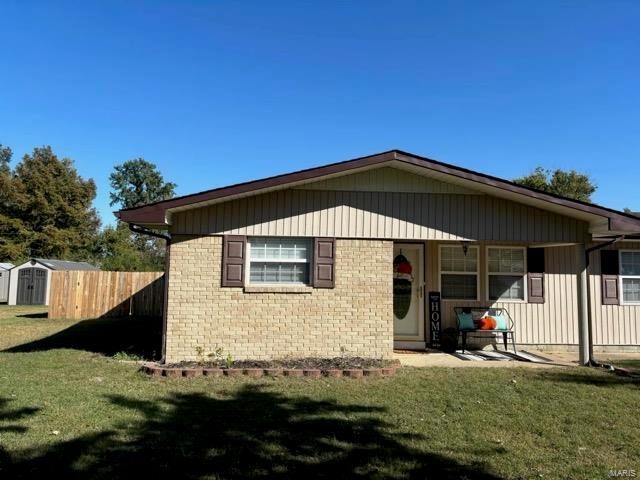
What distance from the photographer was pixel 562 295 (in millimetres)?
11062

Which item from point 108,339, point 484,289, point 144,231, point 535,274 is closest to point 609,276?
point 535,274

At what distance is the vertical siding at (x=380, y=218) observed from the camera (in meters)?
8.85

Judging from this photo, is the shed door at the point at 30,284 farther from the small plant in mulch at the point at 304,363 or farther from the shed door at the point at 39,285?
the small plant in mulch at the point at 304,363

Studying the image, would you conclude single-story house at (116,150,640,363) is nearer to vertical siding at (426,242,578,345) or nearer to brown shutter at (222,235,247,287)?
brown shutter at (222,235,247,287)

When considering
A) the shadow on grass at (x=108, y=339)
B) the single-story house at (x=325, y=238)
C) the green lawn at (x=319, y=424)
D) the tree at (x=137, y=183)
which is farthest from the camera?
the tree at (x=137, y=183)

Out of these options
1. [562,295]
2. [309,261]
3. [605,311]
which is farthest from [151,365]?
[605,311]

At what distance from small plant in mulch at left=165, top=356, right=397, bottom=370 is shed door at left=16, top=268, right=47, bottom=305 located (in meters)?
22.2

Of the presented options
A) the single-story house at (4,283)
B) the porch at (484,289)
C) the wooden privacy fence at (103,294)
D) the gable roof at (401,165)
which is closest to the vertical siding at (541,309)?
the porch at (484,289)

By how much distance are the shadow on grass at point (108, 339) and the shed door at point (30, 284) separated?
477 inches

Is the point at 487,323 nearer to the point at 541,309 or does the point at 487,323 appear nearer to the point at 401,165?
the point at 541,309

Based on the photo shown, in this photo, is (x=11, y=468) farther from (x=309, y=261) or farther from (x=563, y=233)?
(x=563, y=233)

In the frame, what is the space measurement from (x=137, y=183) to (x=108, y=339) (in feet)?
175

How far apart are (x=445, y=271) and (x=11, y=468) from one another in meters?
8.89

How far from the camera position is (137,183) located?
6175 cm
